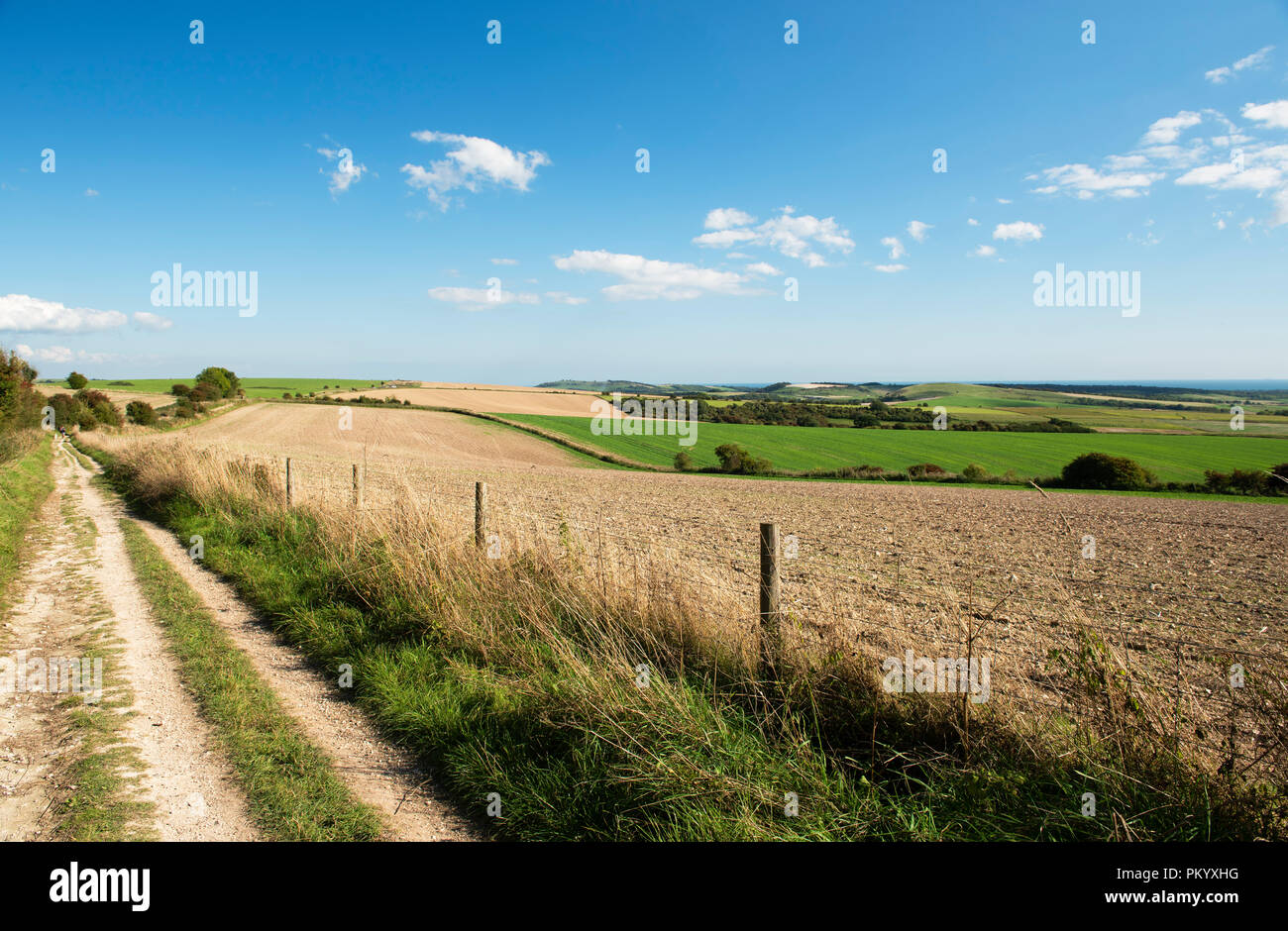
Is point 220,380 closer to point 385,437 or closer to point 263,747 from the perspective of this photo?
point 385,437

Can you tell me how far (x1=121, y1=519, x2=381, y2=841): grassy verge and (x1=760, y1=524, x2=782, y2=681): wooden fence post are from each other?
285 cm

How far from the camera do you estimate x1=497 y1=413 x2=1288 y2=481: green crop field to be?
5006 cm

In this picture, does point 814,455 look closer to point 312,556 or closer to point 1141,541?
point 1141,541

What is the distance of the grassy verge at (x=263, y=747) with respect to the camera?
3.73m

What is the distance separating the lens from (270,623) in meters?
7.38
